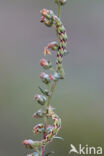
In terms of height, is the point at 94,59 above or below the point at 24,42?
below

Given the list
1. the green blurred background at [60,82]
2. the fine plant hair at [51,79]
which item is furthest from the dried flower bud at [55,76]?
the green blurred background at [60,82]

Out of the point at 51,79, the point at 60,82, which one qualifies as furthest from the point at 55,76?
the point at 60,82

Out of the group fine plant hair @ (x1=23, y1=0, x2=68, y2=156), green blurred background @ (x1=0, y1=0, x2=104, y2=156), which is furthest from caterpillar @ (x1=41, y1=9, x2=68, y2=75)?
green blurred background @ (x1=0, y1=0, x2=104, y2=156)

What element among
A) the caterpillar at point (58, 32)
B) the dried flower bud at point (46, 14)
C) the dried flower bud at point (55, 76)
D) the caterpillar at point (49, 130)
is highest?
the dried flower bud at point (46, 14)

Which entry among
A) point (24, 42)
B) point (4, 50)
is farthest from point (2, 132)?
point (24, 42)

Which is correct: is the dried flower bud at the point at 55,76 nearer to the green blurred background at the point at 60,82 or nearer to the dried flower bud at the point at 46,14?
the dried flower bud at the point at 46,14

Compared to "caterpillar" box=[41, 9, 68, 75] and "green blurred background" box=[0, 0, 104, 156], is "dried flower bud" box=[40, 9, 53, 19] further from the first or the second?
"green blurred background" box=[0, 0, 104, 156]

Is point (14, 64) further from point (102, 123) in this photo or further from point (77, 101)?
point (102, 123)

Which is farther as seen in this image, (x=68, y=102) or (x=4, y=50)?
(x=4, y=50)

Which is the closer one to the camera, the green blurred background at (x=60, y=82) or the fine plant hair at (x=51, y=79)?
the fine plant hair at (x=51, y=79)
